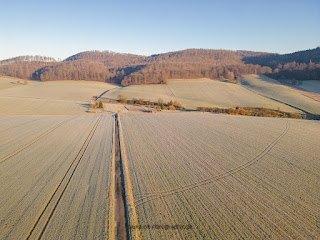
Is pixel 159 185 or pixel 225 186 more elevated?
pixel 159 185

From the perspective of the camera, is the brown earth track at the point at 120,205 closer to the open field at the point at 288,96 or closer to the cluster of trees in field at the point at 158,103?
the cluster of trees in field at the point at 158,103

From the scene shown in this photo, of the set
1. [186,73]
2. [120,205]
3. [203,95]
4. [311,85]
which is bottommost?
[120,205]

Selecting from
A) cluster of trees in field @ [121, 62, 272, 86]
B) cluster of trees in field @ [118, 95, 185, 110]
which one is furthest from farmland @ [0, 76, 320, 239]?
cluster of trees in field @ [121, 62, 272, 86]

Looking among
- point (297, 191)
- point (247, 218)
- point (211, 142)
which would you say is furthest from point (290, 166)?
point (247, 218)

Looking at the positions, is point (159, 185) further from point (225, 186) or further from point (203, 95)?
point (203, 95)

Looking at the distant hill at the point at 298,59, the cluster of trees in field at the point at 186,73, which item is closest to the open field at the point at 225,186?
the cluster of trees in field at the point at 186,73

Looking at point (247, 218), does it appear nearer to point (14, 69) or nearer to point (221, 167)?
point (221, 167)

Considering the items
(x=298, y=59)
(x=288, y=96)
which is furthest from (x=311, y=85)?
(x=298, y=59)
